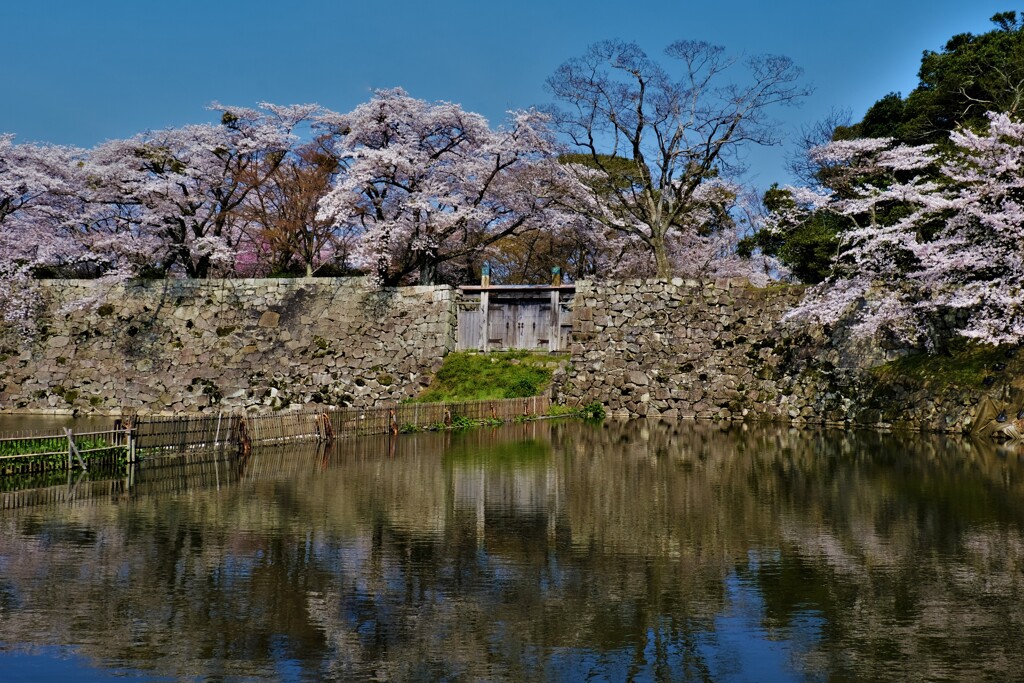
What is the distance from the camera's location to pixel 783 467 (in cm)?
2078

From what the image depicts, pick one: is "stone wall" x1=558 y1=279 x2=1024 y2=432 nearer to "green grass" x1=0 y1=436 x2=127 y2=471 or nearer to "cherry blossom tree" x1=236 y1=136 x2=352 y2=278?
"cherry blossom tree" x1=236 y1=136 x2=352 y2=278

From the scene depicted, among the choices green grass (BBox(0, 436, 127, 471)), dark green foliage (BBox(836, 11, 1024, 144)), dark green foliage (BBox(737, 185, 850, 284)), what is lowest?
green grass (BBox(0, 436, 127, 471))

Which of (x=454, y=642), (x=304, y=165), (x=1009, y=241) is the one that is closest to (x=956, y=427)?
(x=1009, y=241)

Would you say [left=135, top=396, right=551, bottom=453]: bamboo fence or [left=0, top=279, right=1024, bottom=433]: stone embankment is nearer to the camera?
[left=135, top=396, right=551, bottom=453]: bamboo fence

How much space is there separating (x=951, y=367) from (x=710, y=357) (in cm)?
866

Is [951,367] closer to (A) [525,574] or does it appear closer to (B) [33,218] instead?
(A) [525,574]

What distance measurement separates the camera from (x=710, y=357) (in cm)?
3550

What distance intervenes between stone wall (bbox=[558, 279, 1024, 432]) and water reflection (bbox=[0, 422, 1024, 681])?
1353cm

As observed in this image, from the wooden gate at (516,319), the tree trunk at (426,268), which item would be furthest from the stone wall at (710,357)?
the tree trunk at (426,268)

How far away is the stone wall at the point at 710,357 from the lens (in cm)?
3312

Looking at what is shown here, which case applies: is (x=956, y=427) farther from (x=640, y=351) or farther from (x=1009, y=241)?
(x=640, y=351)

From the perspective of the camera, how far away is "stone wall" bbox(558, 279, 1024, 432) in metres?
33.1

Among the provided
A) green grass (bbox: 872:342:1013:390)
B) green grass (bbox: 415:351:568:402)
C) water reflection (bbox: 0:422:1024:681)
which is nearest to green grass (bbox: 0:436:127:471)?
water reflection (bbox: 0:422:1024:681)

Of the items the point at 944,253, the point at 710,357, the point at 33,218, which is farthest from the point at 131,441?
the point at 33,218
